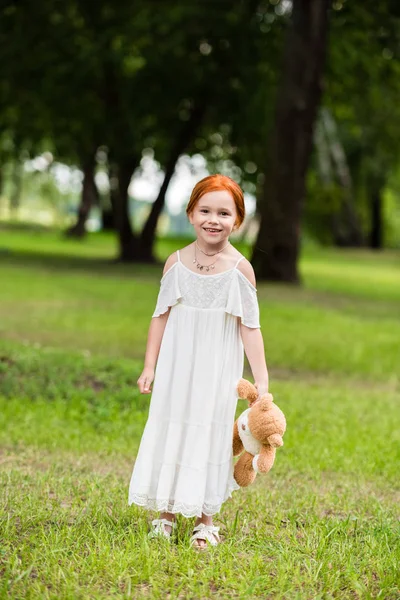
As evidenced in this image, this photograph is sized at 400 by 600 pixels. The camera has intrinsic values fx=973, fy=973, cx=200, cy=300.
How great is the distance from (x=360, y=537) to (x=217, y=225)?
170 cm

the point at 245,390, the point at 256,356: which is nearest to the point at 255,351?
the point at 256,356

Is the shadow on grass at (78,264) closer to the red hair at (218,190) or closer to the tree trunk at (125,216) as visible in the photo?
the tree trunk at (125,216)

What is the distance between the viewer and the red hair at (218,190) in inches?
181

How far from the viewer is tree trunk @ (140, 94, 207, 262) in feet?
88.1

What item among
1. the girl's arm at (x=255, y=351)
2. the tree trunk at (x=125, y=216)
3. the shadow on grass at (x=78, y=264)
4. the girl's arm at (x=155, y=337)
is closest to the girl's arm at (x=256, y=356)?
the girl's arm at (x=255, y=351)

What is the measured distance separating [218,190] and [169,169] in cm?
2296

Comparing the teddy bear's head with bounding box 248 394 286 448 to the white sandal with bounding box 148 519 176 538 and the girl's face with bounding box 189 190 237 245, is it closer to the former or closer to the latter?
the white sandal with bounding box 148 519 176 538

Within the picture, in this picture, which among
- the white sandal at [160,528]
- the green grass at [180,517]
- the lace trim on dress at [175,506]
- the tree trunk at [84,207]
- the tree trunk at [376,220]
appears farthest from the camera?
the tree trunk at [376,220]

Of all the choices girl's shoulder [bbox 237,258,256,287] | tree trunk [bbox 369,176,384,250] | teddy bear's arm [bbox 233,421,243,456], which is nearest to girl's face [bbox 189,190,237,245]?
girl's shoulder [bbox 237,258,256,287]

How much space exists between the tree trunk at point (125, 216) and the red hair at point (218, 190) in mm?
23042

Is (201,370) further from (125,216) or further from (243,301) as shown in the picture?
(125,216)

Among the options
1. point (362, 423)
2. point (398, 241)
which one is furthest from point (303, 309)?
point (398, 241)

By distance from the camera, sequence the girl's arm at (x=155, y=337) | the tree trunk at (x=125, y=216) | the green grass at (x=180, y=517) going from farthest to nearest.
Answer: the tree trunk at (x=125, y=216), the girl's arm at (x=155, y=337), the green grass at (x=180, y=517)

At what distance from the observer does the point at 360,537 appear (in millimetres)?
4805
